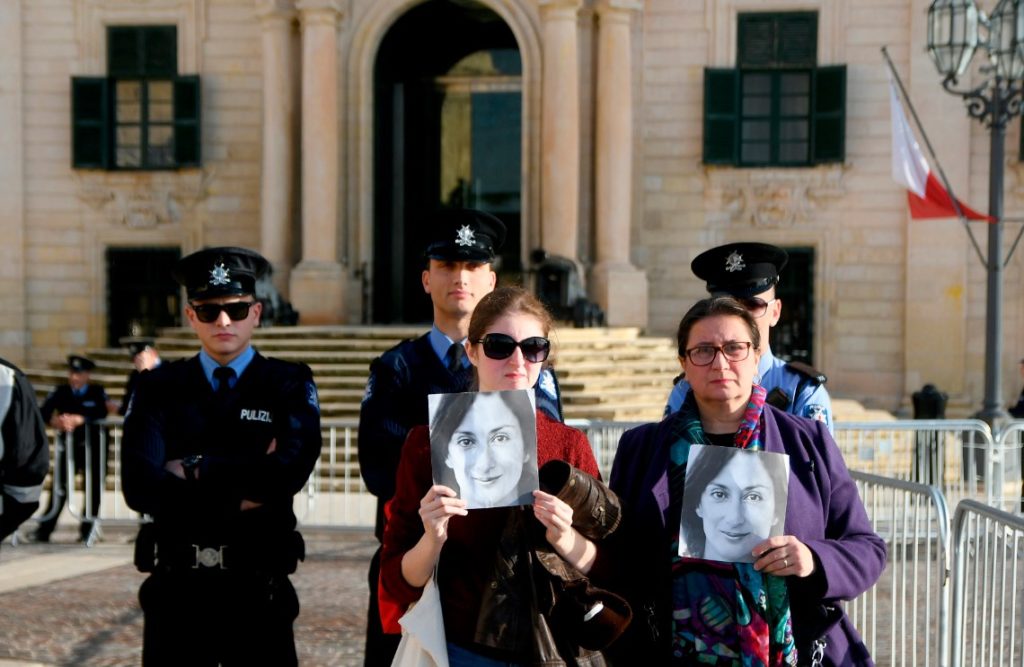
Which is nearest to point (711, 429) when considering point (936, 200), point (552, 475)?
point (552, 475)

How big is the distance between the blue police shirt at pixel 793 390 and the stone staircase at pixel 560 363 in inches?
378

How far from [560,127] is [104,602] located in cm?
1138

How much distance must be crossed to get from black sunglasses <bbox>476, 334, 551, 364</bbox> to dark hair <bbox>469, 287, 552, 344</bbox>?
51 millimetres

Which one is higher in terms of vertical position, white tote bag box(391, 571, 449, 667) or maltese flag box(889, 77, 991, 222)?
maltese flag box(889, 77, 991, 222)

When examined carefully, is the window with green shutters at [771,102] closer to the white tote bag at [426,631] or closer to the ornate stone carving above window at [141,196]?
the ornate stone carving above window at [141,196]

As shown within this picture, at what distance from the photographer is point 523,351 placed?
3223 millimetres

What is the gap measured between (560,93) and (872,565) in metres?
14.9

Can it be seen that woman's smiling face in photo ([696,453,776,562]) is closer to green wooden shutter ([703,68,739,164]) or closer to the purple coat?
the purple coat

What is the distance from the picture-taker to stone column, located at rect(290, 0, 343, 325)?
17.8 meters

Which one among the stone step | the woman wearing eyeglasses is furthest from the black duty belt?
the stone step

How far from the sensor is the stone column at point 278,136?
18.1 metres

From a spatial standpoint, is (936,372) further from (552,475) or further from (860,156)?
(552,475)

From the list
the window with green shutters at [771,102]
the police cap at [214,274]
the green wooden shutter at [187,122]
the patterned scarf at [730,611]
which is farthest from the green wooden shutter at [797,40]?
the patterned scarf at [730,611]

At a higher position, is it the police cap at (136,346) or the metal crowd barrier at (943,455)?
the police cap at (136,346)
